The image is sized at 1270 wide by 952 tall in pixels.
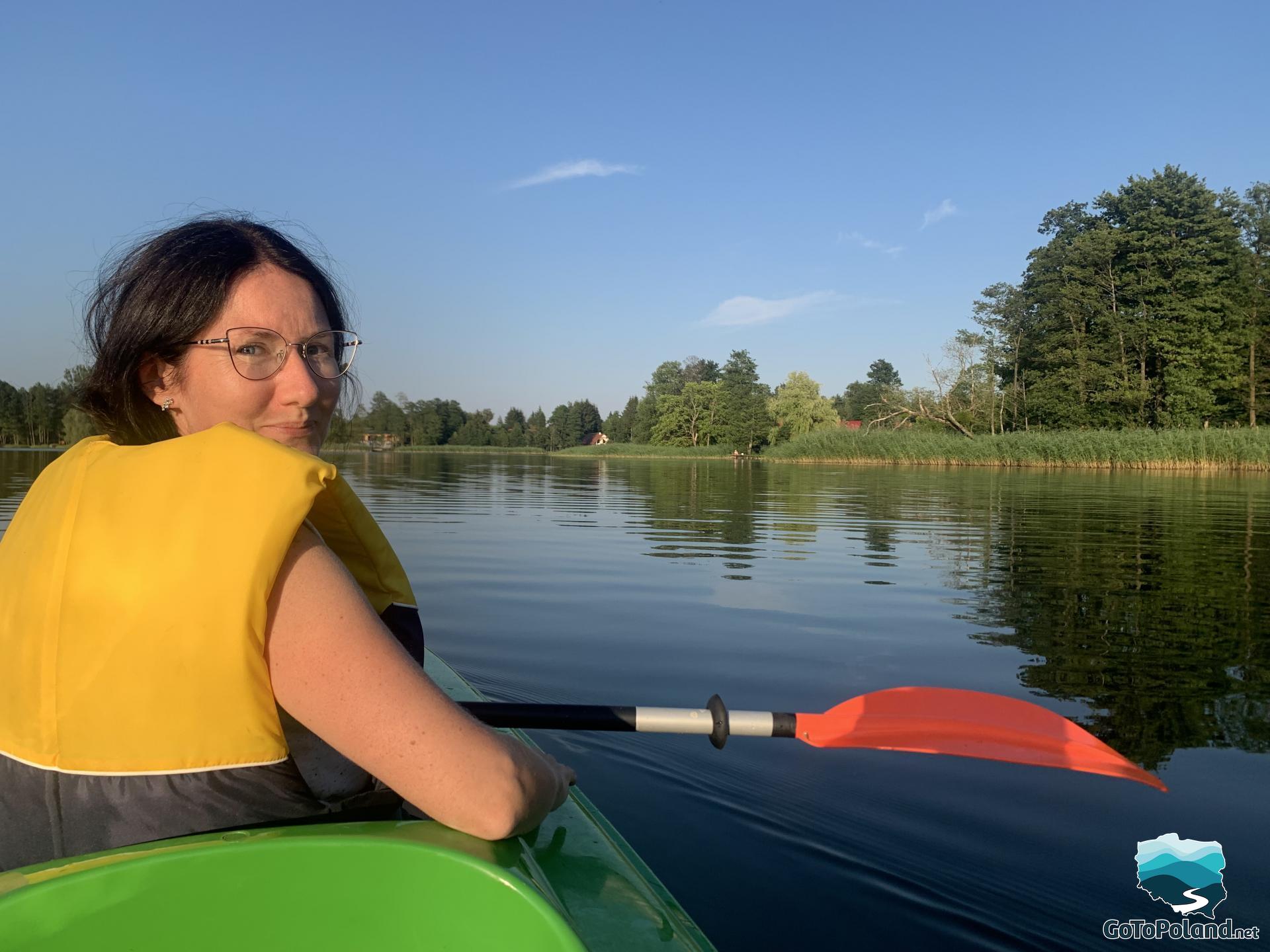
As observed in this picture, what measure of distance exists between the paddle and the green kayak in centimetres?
99

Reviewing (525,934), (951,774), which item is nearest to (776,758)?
(951,774)

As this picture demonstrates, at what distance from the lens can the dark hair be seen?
4.01ft

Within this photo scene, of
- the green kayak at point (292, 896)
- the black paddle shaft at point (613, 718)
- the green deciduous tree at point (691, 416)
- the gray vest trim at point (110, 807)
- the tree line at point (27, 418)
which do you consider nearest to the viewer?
the green kayak at point (292, 896)

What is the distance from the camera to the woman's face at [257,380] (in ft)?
4.10

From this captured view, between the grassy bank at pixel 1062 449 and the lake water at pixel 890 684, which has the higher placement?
the grassy bank at pixel 1062 449

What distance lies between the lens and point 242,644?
87 centimetres

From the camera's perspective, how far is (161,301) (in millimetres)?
1217

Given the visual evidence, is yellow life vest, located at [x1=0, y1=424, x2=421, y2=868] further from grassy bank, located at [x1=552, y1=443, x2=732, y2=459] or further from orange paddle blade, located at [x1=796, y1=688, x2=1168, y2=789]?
grassy bank, located at [x1=552, y1=443, x2=732, y2=459]

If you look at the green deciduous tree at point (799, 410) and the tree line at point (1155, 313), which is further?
the green deciduous tree at point (799, 410)

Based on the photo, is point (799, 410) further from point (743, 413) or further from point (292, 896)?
point (292, 896)

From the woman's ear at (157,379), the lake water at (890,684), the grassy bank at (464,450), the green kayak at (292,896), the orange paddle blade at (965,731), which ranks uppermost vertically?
the grassy bank at (464,450)

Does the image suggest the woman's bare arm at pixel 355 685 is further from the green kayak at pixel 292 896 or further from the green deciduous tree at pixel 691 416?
the green deciduous tree at pixel 691 416

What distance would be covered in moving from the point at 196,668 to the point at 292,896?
265 millimetres

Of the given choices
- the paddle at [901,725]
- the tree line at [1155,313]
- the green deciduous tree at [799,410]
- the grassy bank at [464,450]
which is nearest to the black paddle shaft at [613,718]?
the paddle at [901,725]
